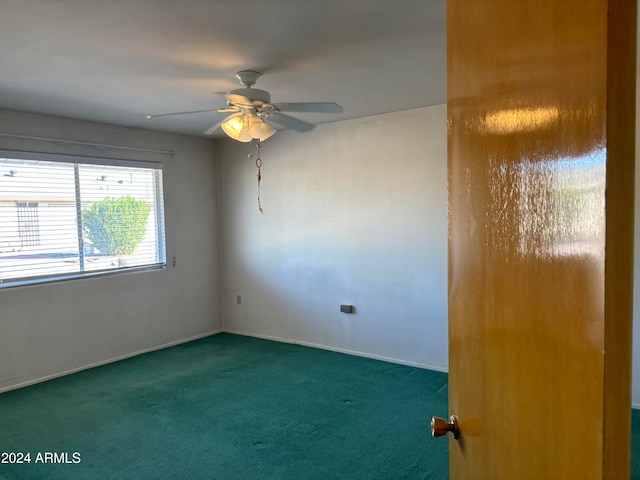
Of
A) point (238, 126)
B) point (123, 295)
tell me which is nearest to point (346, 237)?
point (238, 126)

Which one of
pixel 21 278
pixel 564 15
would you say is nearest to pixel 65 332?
pixel 21 278

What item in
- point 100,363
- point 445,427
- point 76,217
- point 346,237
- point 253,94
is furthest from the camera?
point 346,237

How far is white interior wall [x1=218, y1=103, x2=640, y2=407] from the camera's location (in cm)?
407

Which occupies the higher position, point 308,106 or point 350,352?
point 308,106

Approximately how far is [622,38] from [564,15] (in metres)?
0.09

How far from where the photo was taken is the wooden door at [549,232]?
0.49m

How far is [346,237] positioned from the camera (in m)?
4.57

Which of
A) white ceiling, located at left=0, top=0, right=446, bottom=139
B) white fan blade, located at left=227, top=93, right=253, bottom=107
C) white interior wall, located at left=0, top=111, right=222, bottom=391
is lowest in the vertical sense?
white interior wall, located at left=0, top=111, right=222, bottom=391

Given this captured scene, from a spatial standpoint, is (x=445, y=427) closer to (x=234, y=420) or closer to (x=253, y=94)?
(x=253, y=94)

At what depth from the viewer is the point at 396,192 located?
13.8 feet

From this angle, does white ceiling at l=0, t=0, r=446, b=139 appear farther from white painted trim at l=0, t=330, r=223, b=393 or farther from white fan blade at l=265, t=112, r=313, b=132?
white painted trim at l=0, t=330, r=223, b=393

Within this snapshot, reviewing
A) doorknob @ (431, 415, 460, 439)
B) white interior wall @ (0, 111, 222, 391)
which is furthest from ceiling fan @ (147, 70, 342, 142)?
doorknob @ (431, 415, 460, 439)

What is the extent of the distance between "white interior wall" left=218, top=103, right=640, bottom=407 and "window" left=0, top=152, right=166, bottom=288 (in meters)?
1.00

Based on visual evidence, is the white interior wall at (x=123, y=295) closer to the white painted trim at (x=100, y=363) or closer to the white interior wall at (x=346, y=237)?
the white painted trim at (x=100, y=363)
